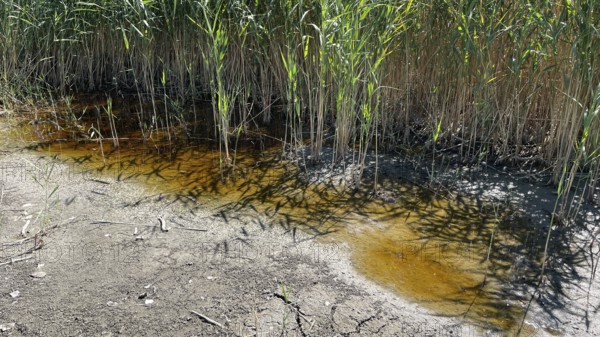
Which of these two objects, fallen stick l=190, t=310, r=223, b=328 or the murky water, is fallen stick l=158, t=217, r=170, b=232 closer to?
the murky water

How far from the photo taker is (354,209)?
145 inches

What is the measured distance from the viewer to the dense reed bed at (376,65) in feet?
12.3

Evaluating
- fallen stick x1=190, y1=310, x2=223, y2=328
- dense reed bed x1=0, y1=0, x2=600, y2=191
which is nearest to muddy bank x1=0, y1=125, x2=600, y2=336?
fallen stick x1=190, y1=310, x2=223, y2=328

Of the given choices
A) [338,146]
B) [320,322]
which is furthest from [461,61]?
[320,322]

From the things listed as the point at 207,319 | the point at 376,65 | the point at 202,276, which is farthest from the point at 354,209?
the point at 207,319

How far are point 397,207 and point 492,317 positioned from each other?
1.15 meters

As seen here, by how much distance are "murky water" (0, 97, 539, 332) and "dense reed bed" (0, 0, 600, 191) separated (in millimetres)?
277

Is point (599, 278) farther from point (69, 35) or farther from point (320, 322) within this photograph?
point (69, 35)

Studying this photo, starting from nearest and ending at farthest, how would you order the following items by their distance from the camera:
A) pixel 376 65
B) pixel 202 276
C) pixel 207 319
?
pixel 207 319 < pixel 202 276 < pixel 376 65

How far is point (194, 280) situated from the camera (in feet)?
9.53

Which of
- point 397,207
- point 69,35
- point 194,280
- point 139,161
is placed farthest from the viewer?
point 69,35

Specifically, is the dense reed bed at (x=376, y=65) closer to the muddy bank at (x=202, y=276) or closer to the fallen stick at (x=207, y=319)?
the muddy bank at (x=202, y=276)

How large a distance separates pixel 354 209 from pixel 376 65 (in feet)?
2.92

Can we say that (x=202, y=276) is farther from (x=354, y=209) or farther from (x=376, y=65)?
(x=376, y=65)
